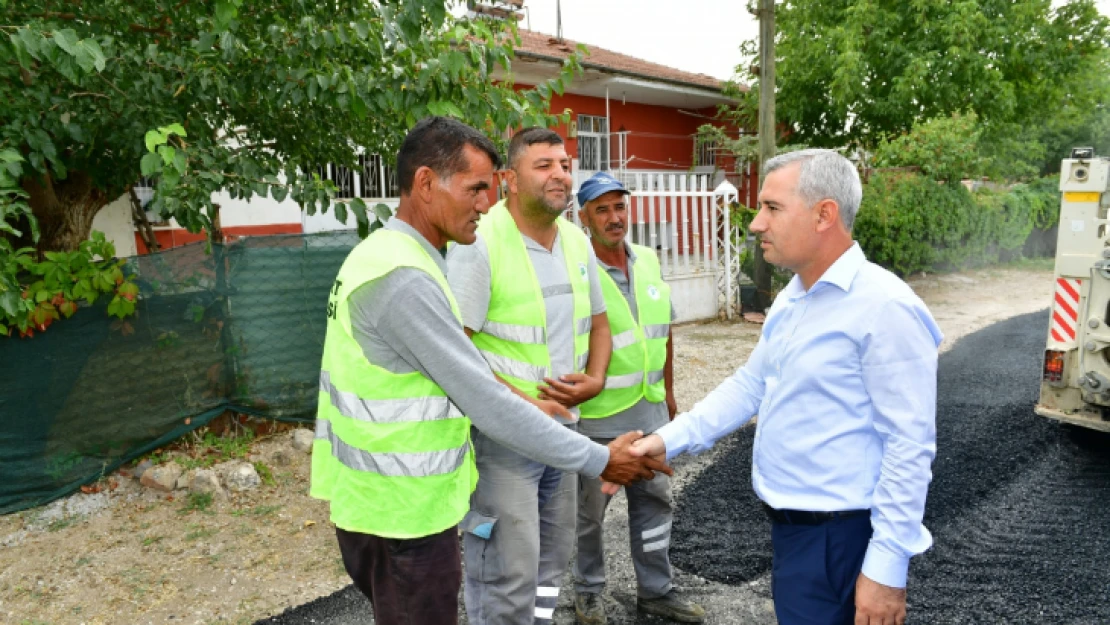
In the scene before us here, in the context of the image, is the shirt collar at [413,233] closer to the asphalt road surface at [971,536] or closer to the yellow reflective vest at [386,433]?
the yellow reflective vest at [386,433]

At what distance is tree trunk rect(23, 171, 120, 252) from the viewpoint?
17.3 ft

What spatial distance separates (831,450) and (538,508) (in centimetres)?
110

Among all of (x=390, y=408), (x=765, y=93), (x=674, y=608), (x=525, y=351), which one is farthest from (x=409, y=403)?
(x=765, y=93)

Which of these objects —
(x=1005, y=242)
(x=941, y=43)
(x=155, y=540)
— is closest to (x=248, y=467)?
(x=155, y=540)

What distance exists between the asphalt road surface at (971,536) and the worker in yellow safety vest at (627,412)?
0.48 feet

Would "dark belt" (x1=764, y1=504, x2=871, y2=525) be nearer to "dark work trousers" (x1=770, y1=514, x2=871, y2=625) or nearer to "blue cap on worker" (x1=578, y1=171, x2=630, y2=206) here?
"dark work trousers" (x1=770, y1=514, x2=871, y2=625)

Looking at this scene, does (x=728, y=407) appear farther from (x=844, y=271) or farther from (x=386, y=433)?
(x=386, y=433)

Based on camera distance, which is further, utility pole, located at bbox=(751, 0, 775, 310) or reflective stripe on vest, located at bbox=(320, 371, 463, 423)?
utility pole, located at bbox=(751, 0, 775, 310)

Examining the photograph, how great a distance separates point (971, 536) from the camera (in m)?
4.21

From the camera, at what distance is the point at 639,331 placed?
3404 millimetres

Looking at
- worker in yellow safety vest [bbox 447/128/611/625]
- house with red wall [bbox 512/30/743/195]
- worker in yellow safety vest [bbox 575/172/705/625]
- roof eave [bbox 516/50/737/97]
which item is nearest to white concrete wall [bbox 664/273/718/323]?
house with red wall [bbox 512/30/743/195]

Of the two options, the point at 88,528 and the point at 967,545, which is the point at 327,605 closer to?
the point at 88,528

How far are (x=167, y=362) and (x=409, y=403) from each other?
13.1 ft

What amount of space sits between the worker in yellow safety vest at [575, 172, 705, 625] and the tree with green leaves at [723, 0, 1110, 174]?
48.9ft
